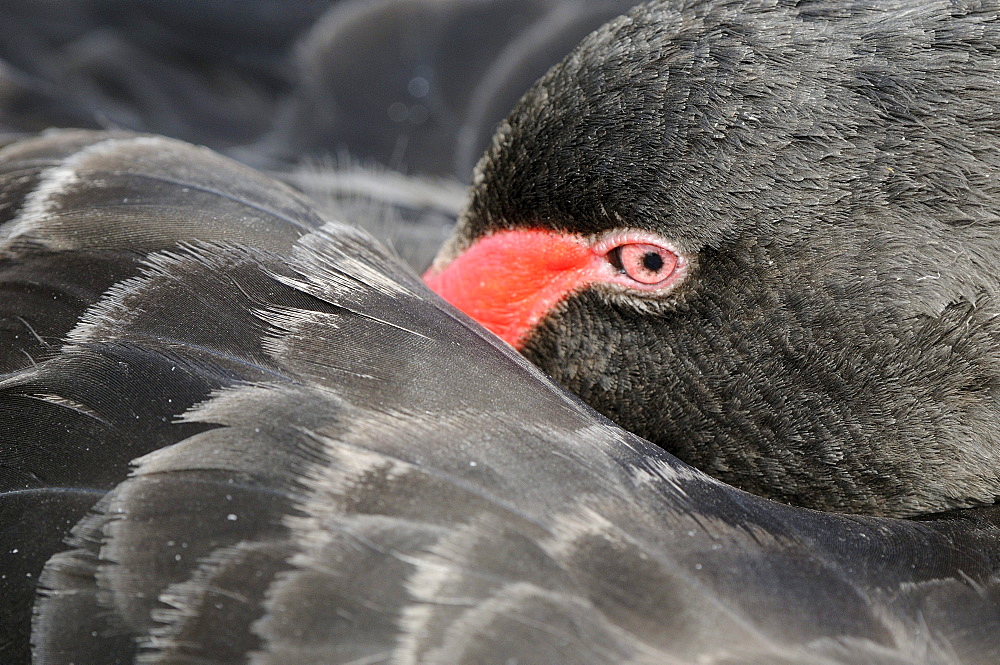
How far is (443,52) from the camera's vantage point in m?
3.52

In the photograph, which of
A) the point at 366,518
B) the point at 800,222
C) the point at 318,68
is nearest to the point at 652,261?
the point at 800,222

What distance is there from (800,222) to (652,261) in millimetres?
296

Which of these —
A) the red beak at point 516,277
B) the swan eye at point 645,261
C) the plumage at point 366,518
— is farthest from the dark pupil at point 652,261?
the plumage at point 366,518

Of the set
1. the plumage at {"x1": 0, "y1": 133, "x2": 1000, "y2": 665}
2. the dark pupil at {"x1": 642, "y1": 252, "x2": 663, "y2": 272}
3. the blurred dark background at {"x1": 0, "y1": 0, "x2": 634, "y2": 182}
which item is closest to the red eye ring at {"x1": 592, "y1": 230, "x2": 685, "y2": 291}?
the dark pupil at {"x1": 642, "y1": 252, "x2": 663, "y2": 272}

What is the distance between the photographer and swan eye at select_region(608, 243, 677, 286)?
6.59ft

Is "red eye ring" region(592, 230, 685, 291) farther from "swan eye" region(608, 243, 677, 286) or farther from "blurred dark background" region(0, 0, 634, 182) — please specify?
"blurred dark background" region(0, 0, 634, 182)

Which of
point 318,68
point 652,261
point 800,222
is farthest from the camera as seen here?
point 318,68

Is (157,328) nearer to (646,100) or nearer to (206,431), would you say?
(206,431)

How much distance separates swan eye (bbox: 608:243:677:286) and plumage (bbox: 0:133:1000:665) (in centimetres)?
34

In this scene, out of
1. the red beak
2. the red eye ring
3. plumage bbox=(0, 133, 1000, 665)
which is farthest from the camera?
the red beak

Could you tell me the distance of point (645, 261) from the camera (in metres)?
2.03

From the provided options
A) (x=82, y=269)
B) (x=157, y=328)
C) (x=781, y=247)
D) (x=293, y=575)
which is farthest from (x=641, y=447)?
(x=82, y=269)

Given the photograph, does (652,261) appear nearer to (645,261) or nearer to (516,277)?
(645,261)

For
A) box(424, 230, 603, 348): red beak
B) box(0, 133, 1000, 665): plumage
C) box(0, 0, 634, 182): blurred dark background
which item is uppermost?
box(0, 0, 634, 182): blurred dark background
